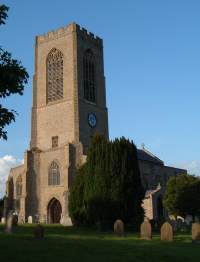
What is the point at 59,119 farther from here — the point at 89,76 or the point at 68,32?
the point at 68,32

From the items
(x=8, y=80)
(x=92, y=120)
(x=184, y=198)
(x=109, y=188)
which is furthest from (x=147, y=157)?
(x=8, y=80)

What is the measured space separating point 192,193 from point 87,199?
1837 cm

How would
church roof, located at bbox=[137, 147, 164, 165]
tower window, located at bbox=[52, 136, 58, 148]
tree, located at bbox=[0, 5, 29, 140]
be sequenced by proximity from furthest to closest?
church roof, located at bbox=[137, 147, 164, 165]
tower window, located at bbox=[52, 136, 58, 148]
tree, located at bbox=[0, 5, 29, 140]

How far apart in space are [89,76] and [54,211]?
61.2 ft

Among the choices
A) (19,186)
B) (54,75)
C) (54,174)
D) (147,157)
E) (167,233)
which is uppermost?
(54,75)

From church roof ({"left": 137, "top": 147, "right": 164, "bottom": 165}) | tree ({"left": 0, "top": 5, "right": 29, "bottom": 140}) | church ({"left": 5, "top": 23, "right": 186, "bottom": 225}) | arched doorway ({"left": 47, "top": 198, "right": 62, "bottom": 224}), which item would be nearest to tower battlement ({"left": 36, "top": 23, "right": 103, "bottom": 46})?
church ({"left": 5, "top": 23, "right": 186, "bottom": 225})

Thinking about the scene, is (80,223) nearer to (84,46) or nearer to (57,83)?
(57,83)

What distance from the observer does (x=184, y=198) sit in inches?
1938

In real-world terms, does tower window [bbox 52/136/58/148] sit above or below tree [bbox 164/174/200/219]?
above

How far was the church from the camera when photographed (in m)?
51.8

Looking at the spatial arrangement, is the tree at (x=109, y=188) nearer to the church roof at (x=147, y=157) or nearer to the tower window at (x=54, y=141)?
the tower window at (x=54, y=141)

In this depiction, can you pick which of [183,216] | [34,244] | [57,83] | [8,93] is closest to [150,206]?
[183,216]

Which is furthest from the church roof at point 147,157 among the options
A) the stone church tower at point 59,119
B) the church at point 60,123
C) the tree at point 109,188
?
the tree at point 109,188

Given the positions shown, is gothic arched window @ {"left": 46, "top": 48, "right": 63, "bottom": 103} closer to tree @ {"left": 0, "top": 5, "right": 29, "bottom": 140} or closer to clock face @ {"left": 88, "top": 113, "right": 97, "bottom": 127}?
clock face @ {"left": 88, "top": 113, "right": 97, "bottom": 127}
